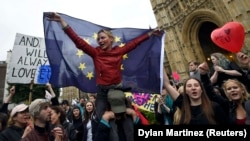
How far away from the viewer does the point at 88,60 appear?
465cm

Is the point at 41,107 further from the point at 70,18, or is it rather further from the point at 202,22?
the point at 202,22

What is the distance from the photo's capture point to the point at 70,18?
15.5 feet

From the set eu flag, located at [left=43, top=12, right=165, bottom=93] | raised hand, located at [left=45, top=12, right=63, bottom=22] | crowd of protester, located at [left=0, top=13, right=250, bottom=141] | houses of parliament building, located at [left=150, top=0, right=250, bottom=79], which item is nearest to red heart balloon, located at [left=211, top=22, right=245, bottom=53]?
crowd of protester, located at [left=0, top=13, right=250, bottom=141]

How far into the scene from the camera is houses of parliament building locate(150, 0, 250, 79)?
2126 cm

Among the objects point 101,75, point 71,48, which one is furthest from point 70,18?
point 101,75

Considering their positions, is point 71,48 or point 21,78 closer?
point 71,48

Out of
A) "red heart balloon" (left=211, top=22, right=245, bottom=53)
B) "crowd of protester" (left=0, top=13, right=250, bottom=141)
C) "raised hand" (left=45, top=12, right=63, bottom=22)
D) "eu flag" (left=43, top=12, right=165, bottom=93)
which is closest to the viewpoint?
"crowd of protester" (left=0, top=13, right=250, bottom=141)

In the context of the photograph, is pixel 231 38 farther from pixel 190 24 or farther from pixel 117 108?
pixel 190 24

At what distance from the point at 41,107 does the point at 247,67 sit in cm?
386

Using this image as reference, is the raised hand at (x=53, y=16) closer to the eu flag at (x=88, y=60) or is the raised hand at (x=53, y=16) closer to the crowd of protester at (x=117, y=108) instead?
the crowd of protester at (x=117, y=108)

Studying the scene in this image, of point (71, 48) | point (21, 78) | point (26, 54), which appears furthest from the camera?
point (26, 54)

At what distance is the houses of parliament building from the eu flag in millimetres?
16881

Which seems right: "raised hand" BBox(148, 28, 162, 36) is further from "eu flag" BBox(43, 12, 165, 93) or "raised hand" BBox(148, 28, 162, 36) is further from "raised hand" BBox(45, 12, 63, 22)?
"raised hand" BBox(45, 12, 63, 22)

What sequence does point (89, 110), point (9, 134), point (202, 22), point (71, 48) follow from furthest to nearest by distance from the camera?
point (202, 22) → point (89, 110) → point (71, 48) → point (9, 134)
